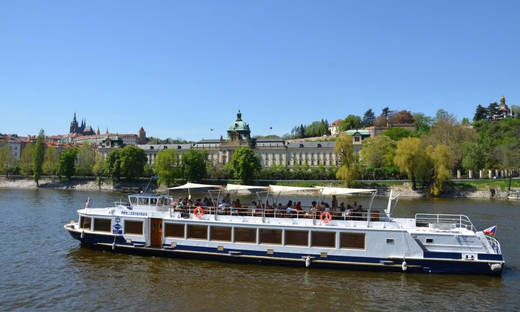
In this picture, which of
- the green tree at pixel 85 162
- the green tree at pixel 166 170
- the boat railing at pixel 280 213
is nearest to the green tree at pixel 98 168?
the green tree at pixel 85 162

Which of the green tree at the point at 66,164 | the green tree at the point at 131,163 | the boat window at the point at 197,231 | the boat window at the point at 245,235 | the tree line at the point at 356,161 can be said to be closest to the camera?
the boat window at the point at 245,235

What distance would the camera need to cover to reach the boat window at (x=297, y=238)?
22.2m

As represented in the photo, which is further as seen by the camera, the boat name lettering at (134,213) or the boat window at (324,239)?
the boat name lettering at (134,213)

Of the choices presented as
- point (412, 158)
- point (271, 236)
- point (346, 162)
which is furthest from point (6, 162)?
point (271, 236)

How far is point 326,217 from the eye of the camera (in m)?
22.2

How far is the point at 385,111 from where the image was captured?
191 m

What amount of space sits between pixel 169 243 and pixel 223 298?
707 centimetres

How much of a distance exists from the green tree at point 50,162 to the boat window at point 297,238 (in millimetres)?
98020

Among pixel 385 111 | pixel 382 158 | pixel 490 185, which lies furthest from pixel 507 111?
pixel 490 185

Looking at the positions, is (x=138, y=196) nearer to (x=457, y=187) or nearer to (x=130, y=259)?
(x=130, y=259)

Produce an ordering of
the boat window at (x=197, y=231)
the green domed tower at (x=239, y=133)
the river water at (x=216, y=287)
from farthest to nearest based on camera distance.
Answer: the green domed tower at (x=239, y=133) < the boat window at (x=197, y=231) < the river water at (x=216, y=287)

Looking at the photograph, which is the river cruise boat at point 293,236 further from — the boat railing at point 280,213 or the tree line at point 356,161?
the tree line at point 356,161

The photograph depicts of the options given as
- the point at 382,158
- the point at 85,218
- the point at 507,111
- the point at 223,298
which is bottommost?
the point at 223,298

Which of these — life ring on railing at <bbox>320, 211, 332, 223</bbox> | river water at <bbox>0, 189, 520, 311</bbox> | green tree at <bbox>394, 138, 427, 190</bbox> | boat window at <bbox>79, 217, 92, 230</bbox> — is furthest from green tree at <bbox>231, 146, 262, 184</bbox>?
life ring on railing at <bbox>320, 211, 332, 223</bbox>
